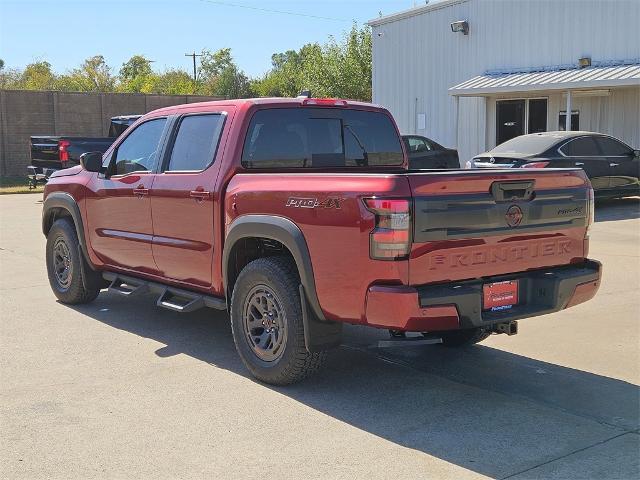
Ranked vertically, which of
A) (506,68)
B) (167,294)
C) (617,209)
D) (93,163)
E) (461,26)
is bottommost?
(617,209)

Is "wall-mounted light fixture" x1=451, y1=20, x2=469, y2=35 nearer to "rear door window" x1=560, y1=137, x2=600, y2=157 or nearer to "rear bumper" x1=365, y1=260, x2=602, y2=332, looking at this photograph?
A: "rear door window" x1=560, y1=137, x2=600, y2=157

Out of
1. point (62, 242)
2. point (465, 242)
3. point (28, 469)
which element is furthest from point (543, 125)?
point (28, 469)

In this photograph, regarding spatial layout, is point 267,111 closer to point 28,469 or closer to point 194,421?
point 194,421

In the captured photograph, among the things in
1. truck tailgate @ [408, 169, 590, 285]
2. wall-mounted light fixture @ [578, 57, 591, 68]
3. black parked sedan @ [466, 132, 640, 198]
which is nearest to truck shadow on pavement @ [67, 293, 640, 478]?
truck tailgate @ [408, 169, 590, 285]

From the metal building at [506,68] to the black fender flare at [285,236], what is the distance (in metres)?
15.0

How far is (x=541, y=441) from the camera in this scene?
4.23m

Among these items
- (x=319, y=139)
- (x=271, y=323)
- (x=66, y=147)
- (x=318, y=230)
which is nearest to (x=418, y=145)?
(x=66, y=147)

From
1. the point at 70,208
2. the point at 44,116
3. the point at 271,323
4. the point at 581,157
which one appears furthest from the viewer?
the point at 44,116

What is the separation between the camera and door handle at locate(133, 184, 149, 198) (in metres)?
6.43

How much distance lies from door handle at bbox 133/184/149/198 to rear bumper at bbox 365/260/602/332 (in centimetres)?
276

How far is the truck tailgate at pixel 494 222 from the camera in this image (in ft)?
→ 14.4

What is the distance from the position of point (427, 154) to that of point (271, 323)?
1559 cm

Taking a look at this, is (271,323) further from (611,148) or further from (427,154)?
(427,154)

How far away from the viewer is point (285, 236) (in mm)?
4902
